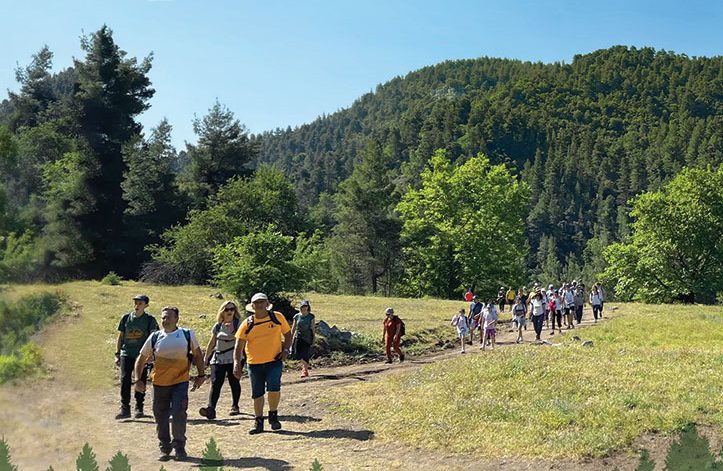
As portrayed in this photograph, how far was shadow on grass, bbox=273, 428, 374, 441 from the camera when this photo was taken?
33.8 feet

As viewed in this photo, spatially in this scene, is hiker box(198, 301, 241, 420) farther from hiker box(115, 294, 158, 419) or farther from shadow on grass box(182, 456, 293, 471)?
shadow on grass box(182, 456, 293, 471)

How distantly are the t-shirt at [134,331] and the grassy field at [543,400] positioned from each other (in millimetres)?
3972

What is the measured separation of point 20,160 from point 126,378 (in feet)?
23.8

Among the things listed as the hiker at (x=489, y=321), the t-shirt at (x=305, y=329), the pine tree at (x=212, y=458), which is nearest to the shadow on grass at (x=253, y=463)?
the pine tree at (x=212, y=458)

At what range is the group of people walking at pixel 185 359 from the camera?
28.7ft

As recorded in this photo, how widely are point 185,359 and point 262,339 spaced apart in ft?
5.90

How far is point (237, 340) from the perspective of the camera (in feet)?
34.3

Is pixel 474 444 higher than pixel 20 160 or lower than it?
lower

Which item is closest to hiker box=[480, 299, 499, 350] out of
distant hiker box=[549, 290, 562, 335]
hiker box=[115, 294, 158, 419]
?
distant hiker box=[549, 290, 562, 335]

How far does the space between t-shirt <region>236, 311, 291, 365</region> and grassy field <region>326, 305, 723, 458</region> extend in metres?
2.26

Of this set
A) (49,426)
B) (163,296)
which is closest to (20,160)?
(49,426)

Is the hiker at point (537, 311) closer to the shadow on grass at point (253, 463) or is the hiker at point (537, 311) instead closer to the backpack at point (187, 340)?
the shadow on grass at point (253, 463)

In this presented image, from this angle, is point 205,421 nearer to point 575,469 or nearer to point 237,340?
point 237,340

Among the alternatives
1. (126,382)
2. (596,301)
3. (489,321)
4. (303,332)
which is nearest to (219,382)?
(126,382)
